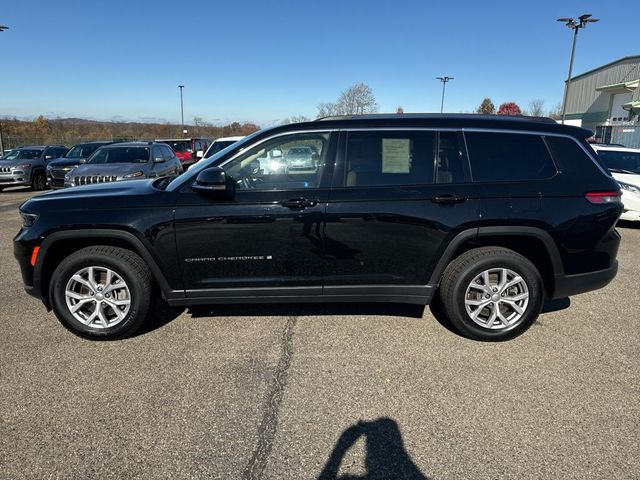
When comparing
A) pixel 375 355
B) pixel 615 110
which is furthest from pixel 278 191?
pixel 615 110

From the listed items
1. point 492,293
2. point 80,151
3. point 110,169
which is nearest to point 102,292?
point 492,293

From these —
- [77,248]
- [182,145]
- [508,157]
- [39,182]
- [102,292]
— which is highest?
[182,145]

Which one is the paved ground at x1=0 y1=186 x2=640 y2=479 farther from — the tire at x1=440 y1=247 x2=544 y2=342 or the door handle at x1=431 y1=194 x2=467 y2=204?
the door handle at x1=431 y1=194 x2=467 y2=204

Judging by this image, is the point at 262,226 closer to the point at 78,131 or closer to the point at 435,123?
the point at 435,123

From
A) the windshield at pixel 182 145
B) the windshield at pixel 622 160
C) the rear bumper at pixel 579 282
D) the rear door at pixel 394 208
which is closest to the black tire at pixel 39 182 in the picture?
the windshield at pixel 182 145

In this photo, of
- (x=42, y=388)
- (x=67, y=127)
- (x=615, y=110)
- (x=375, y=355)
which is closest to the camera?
(x=42, y=388)

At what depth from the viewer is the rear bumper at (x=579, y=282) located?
358 cm

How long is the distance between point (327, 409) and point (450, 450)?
778 millimetres

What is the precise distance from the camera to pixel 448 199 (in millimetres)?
3426

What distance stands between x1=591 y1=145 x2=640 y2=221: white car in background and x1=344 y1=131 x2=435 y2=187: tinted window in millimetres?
5351

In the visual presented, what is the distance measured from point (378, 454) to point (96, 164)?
33.0 feet

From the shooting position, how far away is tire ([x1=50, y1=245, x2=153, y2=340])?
349cm

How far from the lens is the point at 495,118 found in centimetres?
370

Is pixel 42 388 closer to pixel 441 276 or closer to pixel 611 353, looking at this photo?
pixel 441 276
